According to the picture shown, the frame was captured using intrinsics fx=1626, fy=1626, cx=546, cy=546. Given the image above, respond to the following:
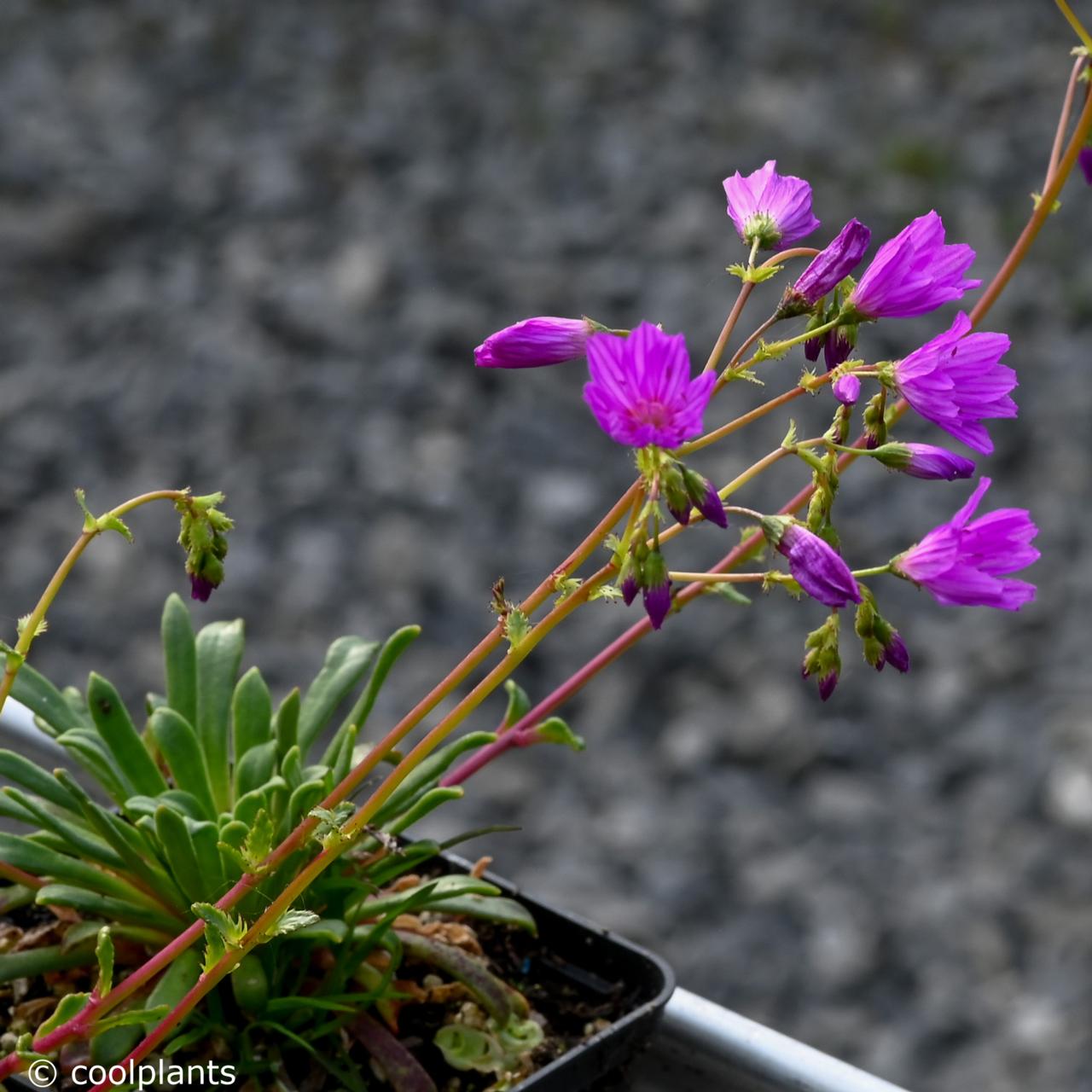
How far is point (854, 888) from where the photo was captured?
8.89 feet

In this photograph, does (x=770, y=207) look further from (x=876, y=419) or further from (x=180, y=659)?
(x=180, y=659)

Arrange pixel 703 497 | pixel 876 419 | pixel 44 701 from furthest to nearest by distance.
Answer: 1. pixel 44 701
2. pixel 876 419
3. pixel 703 497

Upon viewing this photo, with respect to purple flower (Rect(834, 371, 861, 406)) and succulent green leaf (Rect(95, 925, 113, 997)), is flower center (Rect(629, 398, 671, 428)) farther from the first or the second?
succulent green leaf (Rect(95, 925, 113, 997))

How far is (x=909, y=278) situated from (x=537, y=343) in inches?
7.5

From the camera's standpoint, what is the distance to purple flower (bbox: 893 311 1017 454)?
2.64 feet

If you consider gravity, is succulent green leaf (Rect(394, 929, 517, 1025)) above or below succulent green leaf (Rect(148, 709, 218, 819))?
below

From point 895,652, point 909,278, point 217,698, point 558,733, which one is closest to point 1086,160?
point 909,278

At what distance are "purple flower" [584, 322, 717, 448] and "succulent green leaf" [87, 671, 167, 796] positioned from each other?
53 centimetres

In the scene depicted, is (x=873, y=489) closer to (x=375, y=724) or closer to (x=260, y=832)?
(x=375, y=724)

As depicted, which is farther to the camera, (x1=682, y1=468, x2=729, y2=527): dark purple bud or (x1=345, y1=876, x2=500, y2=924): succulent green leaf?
(x1=345, y1=876, x2=500, y2=924): succulent green leaf

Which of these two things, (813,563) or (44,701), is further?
(44,701)

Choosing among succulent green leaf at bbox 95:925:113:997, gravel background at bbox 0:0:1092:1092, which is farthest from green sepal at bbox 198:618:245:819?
gravel background at bbox 0:0:1092:1092

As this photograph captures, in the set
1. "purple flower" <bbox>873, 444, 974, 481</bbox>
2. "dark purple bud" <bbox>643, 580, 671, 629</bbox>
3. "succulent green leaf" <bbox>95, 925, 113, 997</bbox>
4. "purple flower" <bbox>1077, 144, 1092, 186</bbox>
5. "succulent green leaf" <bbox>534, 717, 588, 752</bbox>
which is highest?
"purple flower" <bbox>1077, 144, 1092, 186</bbox>

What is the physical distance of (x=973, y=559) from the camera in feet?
2.78
